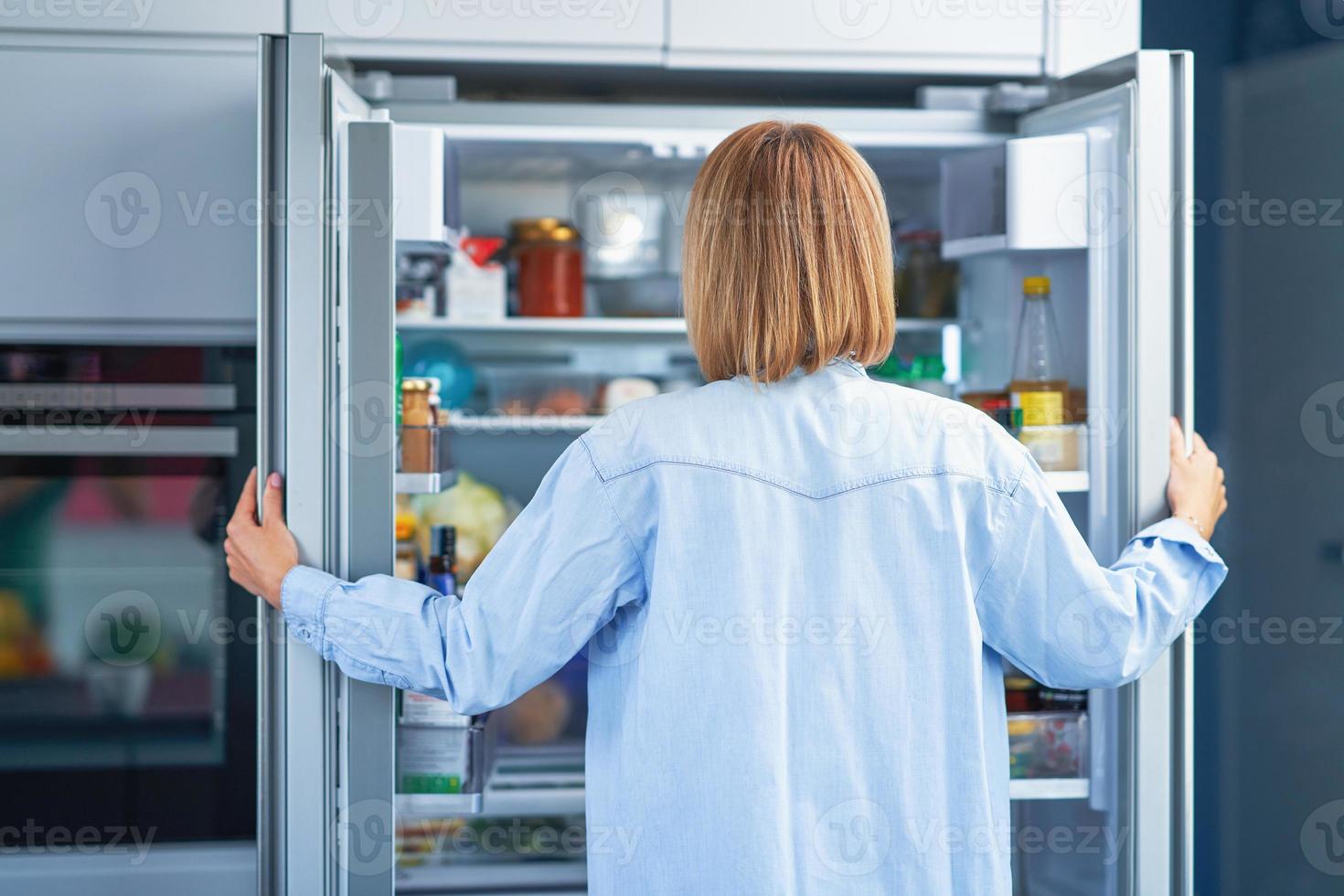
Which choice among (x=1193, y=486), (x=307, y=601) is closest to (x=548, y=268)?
(x=307, y=601)

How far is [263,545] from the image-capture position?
126 cm

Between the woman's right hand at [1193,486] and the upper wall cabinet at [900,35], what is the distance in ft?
1.86

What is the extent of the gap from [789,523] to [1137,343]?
0.61 metres

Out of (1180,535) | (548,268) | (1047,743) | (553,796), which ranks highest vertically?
(548,268)

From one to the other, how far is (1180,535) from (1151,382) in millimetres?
200

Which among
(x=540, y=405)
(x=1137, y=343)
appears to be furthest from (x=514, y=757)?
(x=1137, y=343)

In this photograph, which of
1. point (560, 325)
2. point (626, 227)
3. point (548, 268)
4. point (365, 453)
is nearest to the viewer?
point (365, 453)

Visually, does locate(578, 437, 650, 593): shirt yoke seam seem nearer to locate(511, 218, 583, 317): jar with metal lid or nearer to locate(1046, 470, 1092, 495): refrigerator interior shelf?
locate(1046, 470, 1092, 495): refrigerator interior shelf

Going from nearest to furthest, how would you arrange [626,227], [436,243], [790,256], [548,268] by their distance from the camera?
[790,256]
[436,243]
[548,268]
[626,227]

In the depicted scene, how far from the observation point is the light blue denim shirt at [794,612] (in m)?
0.99

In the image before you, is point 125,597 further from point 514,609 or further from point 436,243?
point 514,609

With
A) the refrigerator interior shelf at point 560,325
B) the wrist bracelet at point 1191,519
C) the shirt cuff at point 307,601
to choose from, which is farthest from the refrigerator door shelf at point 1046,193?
→ the shirt cuff at point 307,601

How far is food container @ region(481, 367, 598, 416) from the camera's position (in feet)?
5.91

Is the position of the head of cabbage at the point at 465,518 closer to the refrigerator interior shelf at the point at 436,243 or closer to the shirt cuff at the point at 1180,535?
the refrigerator interior shelf at the point at 436,243
